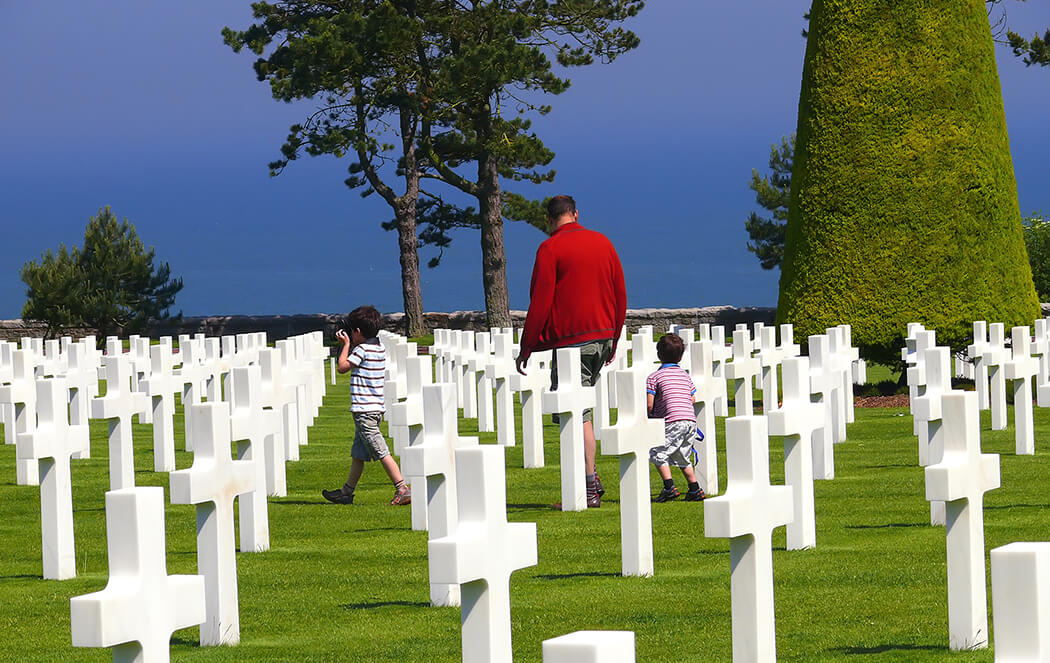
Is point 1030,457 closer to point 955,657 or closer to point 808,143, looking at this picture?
point 955,657

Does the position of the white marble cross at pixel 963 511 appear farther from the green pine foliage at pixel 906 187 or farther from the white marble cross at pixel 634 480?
the green pine foliage at pixel 906 187

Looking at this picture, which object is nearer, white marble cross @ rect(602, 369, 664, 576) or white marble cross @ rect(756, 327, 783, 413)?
white marble cross @ rect(602, 369, 664, 576)

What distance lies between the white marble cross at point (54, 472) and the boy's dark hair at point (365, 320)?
2.85 metres

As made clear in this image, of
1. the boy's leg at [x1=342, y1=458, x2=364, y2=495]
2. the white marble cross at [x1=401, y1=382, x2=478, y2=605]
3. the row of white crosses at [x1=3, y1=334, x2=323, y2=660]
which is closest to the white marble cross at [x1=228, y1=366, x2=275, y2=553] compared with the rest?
the row of white crosses at [x1=3, y1=334, x2=323, y2=660]

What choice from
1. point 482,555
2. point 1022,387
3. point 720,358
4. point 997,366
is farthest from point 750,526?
point 720,358

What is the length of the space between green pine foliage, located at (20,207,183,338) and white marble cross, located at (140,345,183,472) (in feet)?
79.9

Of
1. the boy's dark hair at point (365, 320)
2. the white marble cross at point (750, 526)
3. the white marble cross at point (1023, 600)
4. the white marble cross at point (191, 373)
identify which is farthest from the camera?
the white marble cross at point (191, 373)

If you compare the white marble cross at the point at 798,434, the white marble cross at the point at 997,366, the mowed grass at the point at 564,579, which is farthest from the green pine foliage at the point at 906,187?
the white marble cross at the point at 798,434

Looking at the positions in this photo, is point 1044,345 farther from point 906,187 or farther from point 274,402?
point 274,402

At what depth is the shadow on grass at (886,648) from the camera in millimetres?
5324

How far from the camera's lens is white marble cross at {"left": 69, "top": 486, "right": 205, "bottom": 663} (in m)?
3.49

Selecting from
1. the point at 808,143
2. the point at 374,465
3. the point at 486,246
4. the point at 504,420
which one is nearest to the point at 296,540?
the point at 374,465

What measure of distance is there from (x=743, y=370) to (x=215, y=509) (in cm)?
704

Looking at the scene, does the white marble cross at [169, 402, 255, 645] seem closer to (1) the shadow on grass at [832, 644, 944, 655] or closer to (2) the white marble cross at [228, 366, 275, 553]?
(2) the white marble cross at [228, 366, 275, 553]
